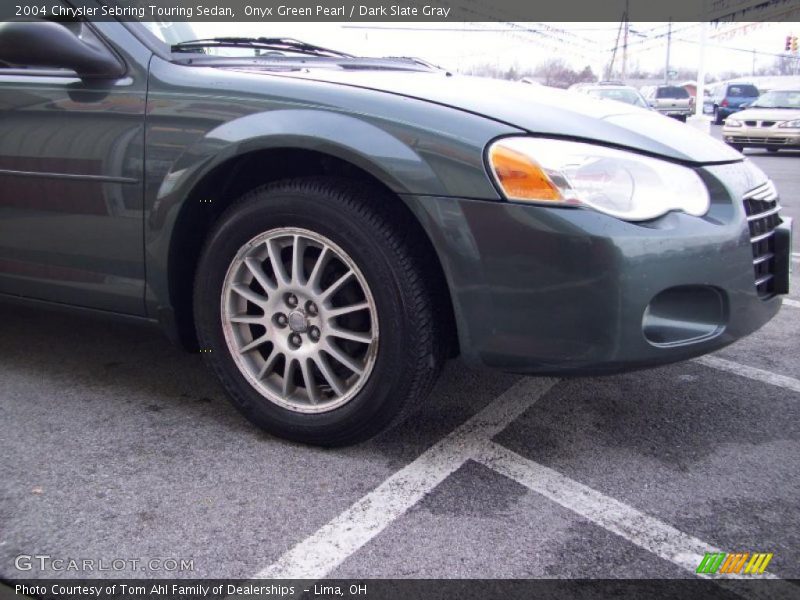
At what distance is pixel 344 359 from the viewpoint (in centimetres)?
225

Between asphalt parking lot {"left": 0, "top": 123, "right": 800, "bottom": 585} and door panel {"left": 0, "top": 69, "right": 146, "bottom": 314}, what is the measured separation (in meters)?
0.45

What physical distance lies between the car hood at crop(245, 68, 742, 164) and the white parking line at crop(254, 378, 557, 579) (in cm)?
101

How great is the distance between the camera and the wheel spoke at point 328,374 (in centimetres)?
228

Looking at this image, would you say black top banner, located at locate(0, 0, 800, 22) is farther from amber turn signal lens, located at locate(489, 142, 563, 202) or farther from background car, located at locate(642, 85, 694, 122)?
background car, located at locate(642, 85, 694, 122)

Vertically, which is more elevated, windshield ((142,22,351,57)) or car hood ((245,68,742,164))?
windshield ((142,22,351,57))

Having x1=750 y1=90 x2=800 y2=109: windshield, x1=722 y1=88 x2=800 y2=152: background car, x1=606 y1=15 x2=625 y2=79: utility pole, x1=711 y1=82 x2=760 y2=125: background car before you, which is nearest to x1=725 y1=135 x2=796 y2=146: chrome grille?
x1=722 y1=88 x2=800 y2=152: background car

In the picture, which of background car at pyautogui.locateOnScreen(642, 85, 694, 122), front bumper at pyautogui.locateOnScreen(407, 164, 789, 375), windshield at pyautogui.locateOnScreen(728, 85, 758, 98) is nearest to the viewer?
front bumper at pyautogui.locateOnScreen(407, 164, 789, 375)

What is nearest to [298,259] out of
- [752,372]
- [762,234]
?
[762,234]

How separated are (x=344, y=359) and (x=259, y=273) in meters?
0.39

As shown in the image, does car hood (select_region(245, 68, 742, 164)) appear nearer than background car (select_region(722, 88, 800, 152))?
Yes

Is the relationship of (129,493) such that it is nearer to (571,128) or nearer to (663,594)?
(663,594)

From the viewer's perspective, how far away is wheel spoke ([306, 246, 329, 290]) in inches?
87.2

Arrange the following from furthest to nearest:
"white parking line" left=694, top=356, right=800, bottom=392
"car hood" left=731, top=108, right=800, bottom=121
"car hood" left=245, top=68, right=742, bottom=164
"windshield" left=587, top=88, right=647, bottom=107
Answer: "windshield" left=587, top=88, right=647, bottom=107 < "car hood" left=731, top=108, right=800, bottom=121 < "white parking line" left=694, top=356, right=800, bottom=392 < "car hood" left=245, top=68, right=742, bottom=164

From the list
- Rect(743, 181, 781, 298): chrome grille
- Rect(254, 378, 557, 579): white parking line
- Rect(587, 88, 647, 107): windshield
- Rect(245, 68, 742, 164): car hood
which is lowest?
Rect(254, 378, 557, 579): white parking line
